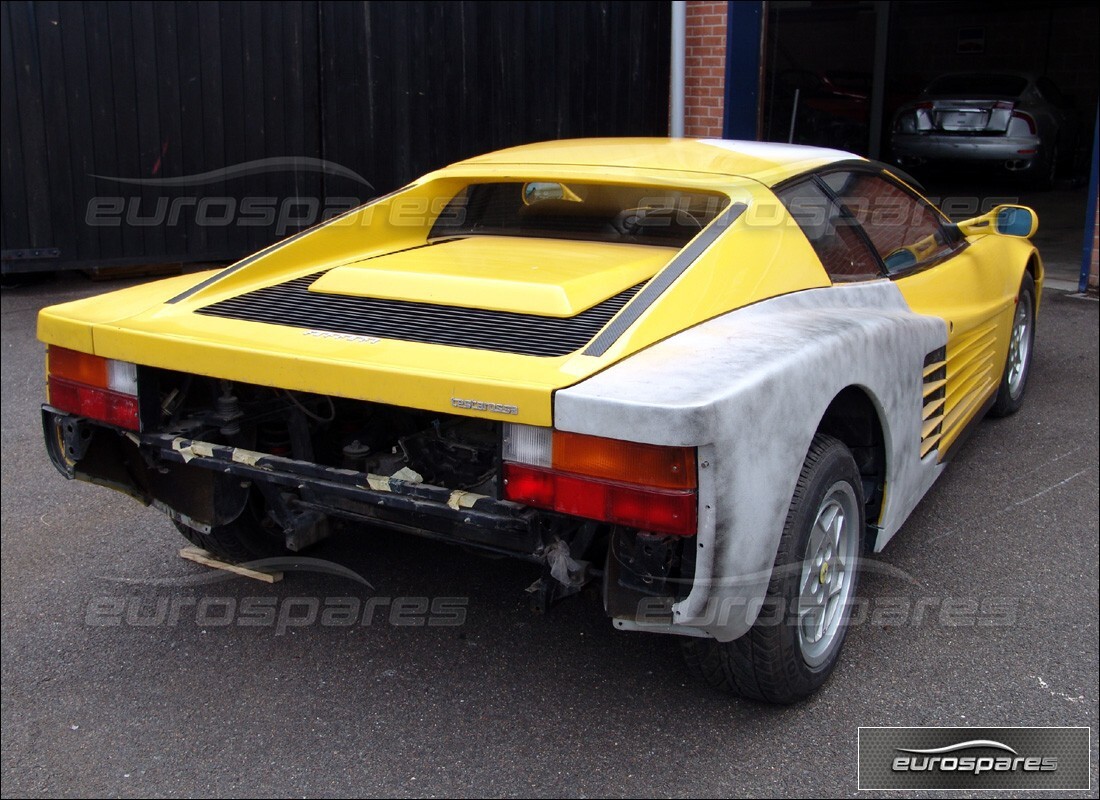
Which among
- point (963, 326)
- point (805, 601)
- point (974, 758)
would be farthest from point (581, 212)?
point (974, 758)

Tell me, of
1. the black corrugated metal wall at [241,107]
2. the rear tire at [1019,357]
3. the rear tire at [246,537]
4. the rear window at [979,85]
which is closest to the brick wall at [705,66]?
the black corrugated metal wall at [241,107]

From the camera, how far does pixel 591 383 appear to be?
238 centimetres

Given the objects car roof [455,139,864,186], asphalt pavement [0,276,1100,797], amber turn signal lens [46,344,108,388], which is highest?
car roof [455,139,864,186]

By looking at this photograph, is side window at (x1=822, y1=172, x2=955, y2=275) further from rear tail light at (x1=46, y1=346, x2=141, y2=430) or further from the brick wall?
the brick wall

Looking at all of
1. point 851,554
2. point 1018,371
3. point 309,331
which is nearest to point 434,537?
point 309,331

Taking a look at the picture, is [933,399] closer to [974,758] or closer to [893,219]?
[893,219]

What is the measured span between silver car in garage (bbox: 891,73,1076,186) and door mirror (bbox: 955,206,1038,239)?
930 cm

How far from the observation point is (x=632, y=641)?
3.17 m

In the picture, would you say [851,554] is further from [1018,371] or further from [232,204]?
[232,204]

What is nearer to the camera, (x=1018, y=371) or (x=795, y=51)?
(x=1018, y=371)

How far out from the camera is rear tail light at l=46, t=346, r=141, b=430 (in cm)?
296

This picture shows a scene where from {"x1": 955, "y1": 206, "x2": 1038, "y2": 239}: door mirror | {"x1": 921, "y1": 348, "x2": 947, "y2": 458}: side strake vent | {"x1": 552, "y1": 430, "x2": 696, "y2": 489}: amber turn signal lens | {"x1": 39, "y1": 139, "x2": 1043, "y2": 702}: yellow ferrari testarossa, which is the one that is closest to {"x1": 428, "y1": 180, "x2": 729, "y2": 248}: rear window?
{"x1": 39, "y1": 139, "x2": 1043, "y2": 702}: yellow ferrari testarossa

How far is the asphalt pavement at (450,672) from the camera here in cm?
260

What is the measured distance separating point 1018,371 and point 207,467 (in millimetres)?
3989
